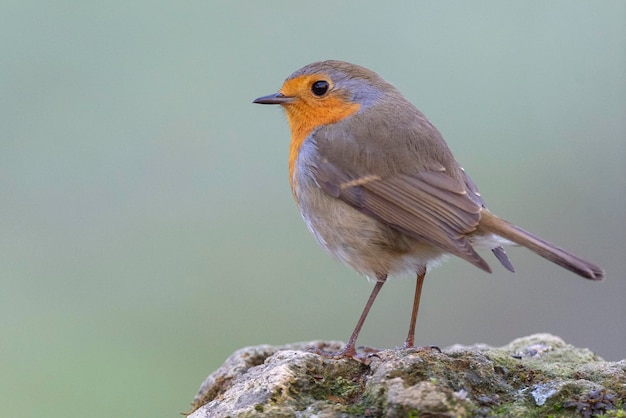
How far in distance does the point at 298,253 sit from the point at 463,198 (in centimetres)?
527

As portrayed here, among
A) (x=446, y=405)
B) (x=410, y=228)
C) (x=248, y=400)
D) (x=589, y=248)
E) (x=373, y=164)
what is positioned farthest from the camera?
(x=589, y=248)

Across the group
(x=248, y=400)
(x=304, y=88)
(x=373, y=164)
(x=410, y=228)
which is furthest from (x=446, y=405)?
(x=304, y=88)

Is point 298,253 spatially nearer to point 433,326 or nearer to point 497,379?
point 433,326

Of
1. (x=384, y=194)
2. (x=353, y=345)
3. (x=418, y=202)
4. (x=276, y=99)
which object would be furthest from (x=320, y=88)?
(x=353, y=345)

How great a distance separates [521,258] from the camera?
896cm

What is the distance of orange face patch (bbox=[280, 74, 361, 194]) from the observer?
494 cm

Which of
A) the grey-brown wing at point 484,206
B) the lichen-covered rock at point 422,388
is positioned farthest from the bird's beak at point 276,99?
the lichen-covered rock at point 422,388

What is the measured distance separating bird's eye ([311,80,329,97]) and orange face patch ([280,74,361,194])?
2 centimetres

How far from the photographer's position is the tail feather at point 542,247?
12.0 feet

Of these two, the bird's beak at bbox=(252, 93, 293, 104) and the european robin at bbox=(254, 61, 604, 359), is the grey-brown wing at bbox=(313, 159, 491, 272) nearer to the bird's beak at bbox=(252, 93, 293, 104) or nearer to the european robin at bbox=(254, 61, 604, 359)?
the european robin at bbox=(254, 61, 604, 359)

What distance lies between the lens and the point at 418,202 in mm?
4266

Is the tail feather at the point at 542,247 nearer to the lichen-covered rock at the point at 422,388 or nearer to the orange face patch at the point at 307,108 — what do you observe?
the lichen-covered rock at the point at 422,388

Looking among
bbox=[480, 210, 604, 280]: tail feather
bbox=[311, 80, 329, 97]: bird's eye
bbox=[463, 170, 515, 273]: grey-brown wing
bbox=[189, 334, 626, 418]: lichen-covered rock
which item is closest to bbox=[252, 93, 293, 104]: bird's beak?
bbox=[311, 80, 329, 97]: bird's eye

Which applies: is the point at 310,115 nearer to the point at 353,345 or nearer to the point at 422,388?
the point at 353,345
